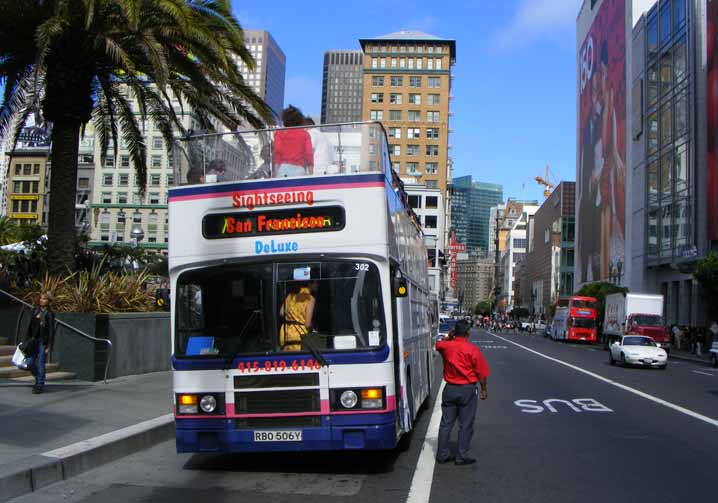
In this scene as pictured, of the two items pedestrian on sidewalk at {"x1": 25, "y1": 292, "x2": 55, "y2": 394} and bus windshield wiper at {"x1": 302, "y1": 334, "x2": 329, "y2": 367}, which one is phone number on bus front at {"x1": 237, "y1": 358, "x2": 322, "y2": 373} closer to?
bus windshield wiper at {"x1": 302, "y1": 334, "x2": 329, "y2": 367}

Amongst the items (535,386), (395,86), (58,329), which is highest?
(395,86)

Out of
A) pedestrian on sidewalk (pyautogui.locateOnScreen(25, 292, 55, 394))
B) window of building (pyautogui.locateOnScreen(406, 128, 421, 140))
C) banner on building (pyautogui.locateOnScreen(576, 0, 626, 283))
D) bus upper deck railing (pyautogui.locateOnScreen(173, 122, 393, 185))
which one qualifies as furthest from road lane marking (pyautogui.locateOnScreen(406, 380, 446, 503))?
window of building (pyautogui.locateOnScreen(406, 128, 421, 140))

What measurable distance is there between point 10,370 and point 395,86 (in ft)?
367

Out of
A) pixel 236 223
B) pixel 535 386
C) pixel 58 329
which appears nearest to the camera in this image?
pixel 236 223

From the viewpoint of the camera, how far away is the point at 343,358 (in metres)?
7.84

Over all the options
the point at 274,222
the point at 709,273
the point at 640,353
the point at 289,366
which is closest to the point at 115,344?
the point at 274,222

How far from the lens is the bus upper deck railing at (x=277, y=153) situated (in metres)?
8.55

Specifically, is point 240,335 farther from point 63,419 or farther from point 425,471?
point 63,419

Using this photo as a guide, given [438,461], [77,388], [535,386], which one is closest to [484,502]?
[438,461]

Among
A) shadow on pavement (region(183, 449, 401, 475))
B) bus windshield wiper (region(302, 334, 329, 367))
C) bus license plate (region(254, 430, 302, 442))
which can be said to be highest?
bus windshield wiper (region(302, 334, 329, 367))

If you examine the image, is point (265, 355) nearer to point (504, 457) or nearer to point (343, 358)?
point (343, 358)

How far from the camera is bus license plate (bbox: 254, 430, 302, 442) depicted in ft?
25.5

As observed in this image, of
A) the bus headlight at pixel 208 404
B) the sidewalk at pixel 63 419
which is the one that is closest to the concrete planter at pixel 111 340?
the sidewalk at pixel 63 419

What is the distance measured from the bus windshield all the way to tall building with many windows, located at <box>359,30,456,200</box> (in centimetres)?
11193
